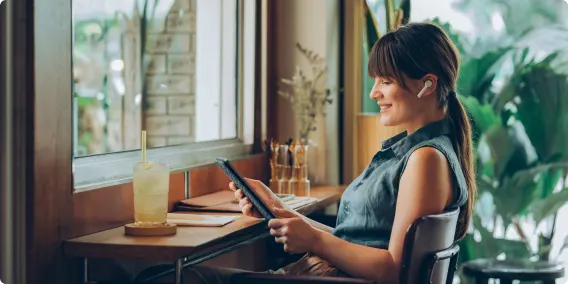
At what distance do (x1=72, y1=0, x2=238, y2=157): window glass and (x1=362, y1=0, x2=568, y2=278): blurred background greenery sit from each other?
863mm

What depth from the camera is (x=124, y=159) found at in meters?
2.96

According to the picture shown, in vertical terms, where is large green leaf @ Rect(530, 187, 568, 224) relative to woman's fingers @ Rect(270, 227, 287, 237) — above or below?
below

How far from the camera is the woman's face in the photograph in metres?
2.58

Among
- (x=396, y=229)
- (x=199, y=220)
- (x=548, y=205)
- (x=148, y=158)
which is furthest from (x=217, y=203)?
(x=548, y=205)

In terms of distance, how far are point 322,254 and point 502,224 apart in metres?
2.16

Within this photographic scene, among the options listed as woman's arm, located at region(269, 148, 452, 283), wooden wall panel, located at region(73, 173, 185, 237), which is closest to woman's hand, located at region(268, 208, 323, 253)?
woman's arm, located at region(269, 148, 452, 283)

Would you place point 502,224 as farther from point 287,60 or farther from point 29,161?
point 29,161

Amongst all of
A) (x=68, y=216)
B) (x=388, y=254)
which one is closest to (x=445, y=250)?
(x=388, y=254)

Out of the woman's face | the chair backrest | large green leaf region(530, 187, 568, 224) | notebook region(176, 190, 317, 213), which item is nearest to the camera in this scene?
the chair backrest

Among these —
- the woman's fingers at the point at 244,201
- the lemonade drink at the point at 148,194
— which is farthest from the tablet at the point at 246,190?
the lemonade drink at the point at 148,194

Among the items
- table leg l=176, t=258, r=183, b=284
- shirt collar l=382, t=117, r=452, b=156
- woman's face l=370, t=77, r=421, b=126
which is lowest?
table leg l=176, t=258, r=183, b=284

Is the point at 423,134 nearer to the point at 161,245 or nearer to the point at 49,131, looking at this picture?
the point at 161,245

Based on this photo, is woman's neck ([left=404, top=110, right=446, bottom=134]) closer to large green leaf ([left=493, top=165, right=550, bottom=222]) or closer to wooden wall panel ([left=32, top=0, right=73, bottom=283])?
wooden wall panel ([left=32, top=0, right=73, bottom=283])

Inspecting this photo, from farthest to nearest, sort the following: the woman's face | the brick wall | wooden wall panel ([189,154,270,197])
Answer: the brick wall < wooden wall panel ([189,154,270,197]) < the woman's face
